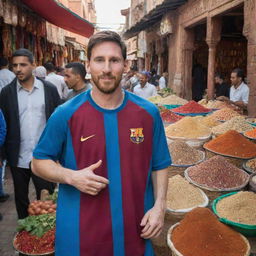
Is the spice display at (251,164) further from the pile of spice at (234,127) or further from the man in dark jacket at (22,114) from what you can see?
the man in dark jacket at (22,114)

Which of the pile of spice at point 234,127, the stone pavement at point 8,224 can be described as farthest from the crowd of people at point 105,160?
the pile of spice at point 234,127

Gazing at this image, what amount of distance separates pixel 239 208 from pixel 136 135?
5.00 ft

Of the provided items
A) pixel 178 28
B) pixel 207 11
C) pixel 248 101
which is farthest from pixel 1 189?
pixel 178 28

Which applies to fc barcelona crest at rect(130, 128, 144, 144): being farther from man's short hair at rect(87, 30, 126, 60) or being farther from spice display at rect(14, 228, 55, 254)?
spice display at rect(14, 228, 55, 254)

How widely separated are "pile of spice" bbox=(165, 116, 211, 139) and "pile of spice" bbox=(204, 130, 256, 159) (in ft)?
1.69

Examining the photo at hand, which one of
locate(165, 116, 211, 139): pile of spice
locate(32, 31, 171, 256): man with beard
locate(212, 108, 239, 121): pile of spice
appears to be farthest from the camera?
locate(212, 108, 239, 121): pile of spice

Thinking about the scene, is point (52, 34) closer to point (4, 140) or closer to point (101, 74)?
point (4, 140)

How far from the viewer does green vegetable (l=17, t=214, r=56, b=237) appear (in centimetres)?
288

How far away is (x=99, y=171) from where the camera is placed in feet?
4.86

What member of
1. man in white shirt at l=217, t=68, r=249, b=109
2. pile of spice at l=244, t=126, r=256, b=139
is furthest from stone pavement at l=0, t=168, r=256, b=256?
man in white shirt at l=217, t=68, r=249, b=109

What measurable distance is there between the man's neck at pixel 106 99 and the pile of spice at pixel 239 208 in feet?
4.99

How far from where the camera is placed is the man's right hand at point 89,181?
1.36 metres

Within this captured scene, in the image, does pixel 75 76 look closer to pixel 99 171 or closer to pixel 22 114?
pixel 22 114

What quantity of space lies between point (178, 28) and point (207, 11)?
281cm
